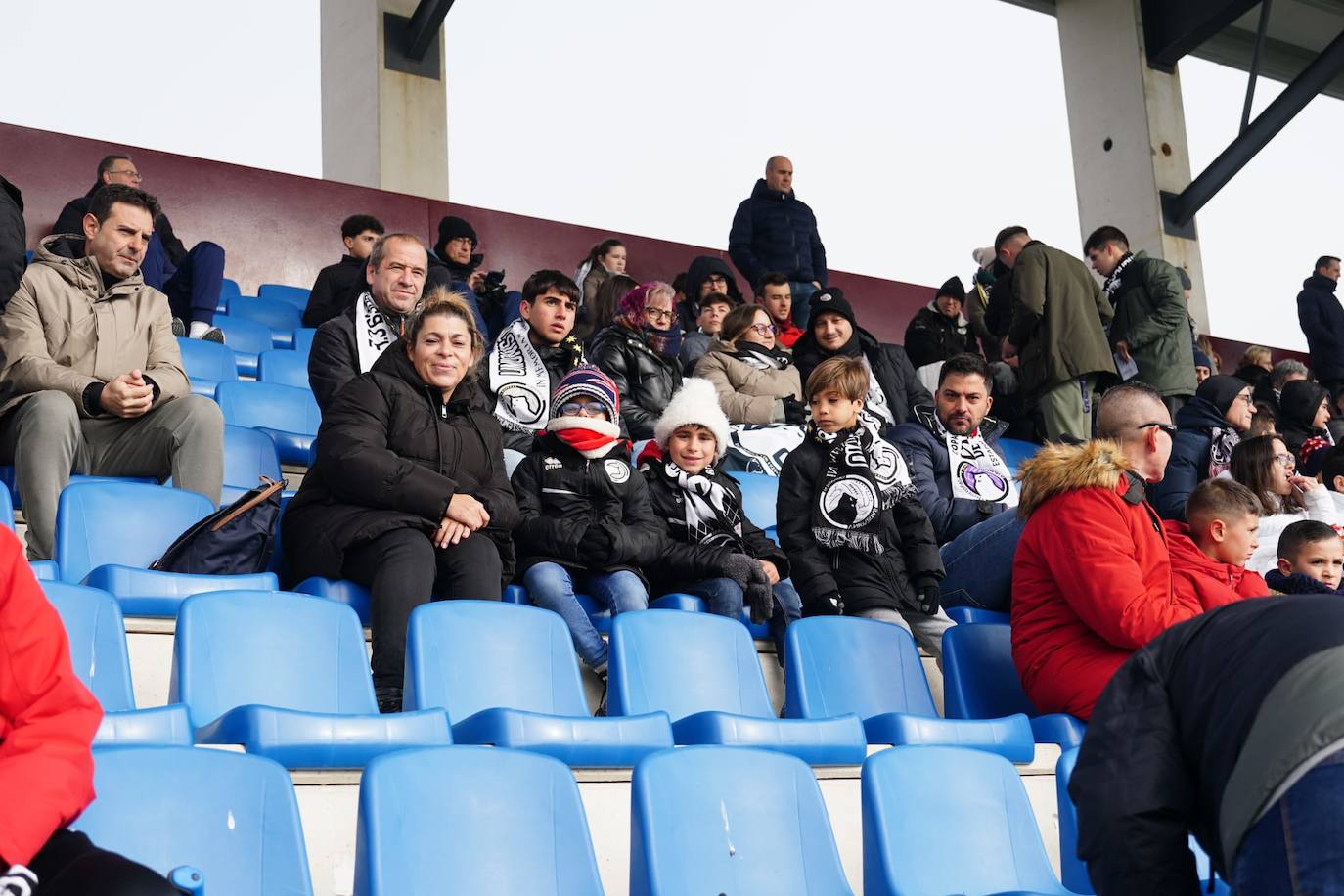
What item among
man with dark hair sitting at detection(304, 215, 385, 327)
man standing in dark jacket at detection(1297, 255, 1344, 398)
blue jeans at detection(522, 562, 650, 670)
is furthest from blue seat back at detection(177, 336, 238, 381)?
man standing in dark jacket at detection(1297, 255, 1344, 398)

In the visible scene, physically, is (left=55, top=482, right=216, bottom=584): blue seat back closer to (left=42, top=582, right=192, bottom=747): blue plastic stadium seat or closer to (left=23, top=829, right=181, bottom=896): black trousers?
(left=42, top=582, right=192, bottom=747): blue plastic stadium seat

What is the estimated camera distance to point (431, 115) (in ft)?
27.0

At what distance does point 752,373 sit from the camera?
5359mm

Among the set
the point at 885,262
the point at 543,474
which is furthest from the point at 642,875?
the point at 885,262

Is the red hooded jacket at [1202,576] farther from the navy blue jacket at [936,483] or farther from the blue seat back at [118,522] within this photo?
the blue seat back at [118,522]

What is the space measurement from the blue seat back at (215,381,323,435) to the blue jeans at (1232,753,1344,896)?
352 centimetres

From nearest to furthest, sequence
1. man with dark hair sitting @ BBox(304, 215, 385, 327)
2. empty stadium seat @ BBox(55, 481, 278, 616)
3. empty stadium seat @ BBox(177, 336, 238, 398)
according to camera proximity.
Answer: empty stadium seat @ BBox(55, 481, 278, 616) < empty stadium seat @ BBox(177, 336, 238, 398) < man with dark hair sitting @ BBox(304, 215, 385, 327)

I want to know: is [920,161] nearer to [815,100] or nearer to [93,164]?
[815,100]

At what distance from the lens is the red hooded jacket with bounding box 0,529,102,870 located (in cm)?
152

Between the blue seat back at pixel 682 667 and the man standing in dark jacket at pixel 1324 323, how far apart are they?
607cm

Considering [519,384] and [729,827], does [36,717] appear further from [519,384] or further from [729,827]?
[519,384]

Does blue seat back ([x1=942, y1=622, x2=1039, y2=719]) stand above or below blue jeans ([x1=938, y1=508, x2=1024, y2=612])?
below

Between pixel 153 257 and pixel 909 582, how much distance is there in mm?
3278


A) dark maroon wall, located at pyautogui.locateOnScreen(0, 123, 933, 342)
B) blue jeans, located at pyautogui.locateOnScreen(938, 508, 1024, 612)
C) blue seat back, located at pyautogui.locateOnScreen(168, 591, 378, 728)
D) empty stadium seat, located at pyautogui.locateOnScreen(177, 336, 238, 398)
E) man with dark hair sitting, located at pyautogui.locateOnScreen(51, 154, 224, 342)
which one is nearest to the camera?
blue seat back, located at pyautogui.locateOnScreen(168, 591, 378, 728)
